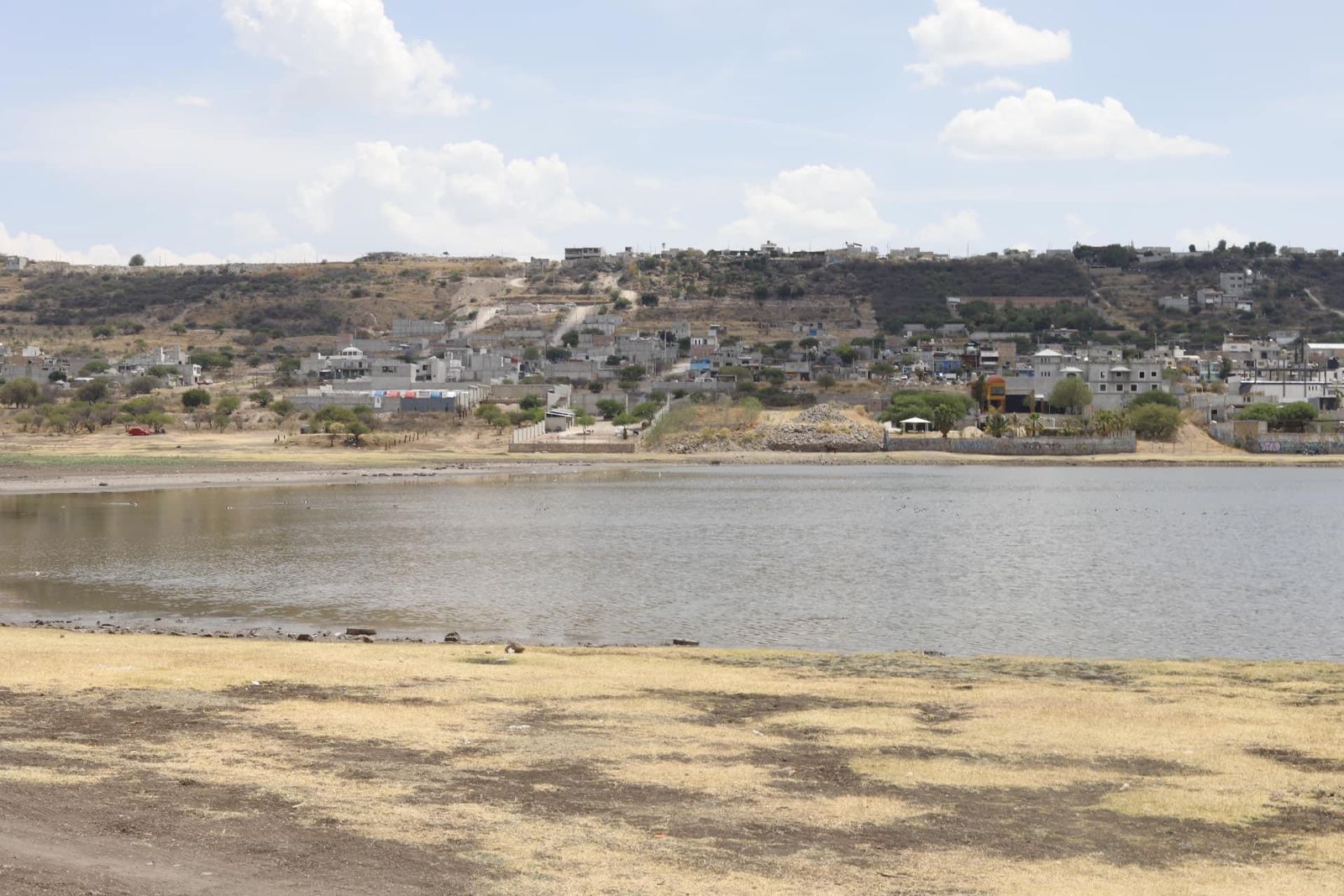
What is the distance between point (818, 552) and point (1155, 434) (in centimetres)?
6762

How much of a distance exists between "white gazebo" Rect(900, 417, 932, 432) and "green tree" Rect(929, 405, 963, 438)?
0.62 meters

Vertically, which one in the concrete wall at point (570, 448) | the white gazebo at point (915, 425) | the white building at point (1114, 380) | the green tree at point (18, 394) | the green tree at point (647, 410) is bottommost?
the concrete wall at point (570, 448)

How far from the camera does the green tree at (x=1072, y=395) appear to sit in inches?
4363

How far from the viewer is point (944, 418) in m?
104

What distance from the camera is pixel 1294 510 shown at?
196 ft

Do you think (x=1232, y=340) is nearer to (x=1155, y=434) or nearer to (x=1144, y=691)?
(x=1155, y=434)

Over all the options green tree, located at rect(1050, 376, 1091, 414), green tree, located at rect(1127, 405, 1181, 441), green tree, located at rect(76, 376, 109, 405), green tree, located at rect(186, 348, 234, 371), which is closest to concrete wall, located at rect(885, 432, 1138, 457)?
green tree, located at rect(1127, 405, 1181, 441)

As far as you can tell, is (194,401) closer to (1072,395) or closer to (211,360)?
(211,360)

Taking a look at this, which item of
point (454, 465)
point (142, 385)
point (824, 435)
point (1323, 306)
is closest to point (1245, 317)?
point (1323, 306)

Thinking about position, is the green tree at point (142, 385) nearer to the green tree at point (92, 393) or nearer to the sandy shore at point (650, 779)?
the green tree at point (92, 393)

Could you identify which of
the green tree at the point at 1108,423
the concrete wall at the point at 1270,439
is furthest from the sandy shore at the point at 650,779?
the concrete wall at the point at 1270,439

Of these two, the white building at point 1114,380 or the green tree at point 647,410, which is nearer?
the white building at point 1114,380

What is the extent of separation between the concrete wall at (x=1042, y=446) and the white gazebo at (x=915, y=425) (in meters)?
4.95

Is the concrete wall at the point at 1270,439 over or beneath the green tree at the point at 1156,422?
beneath
